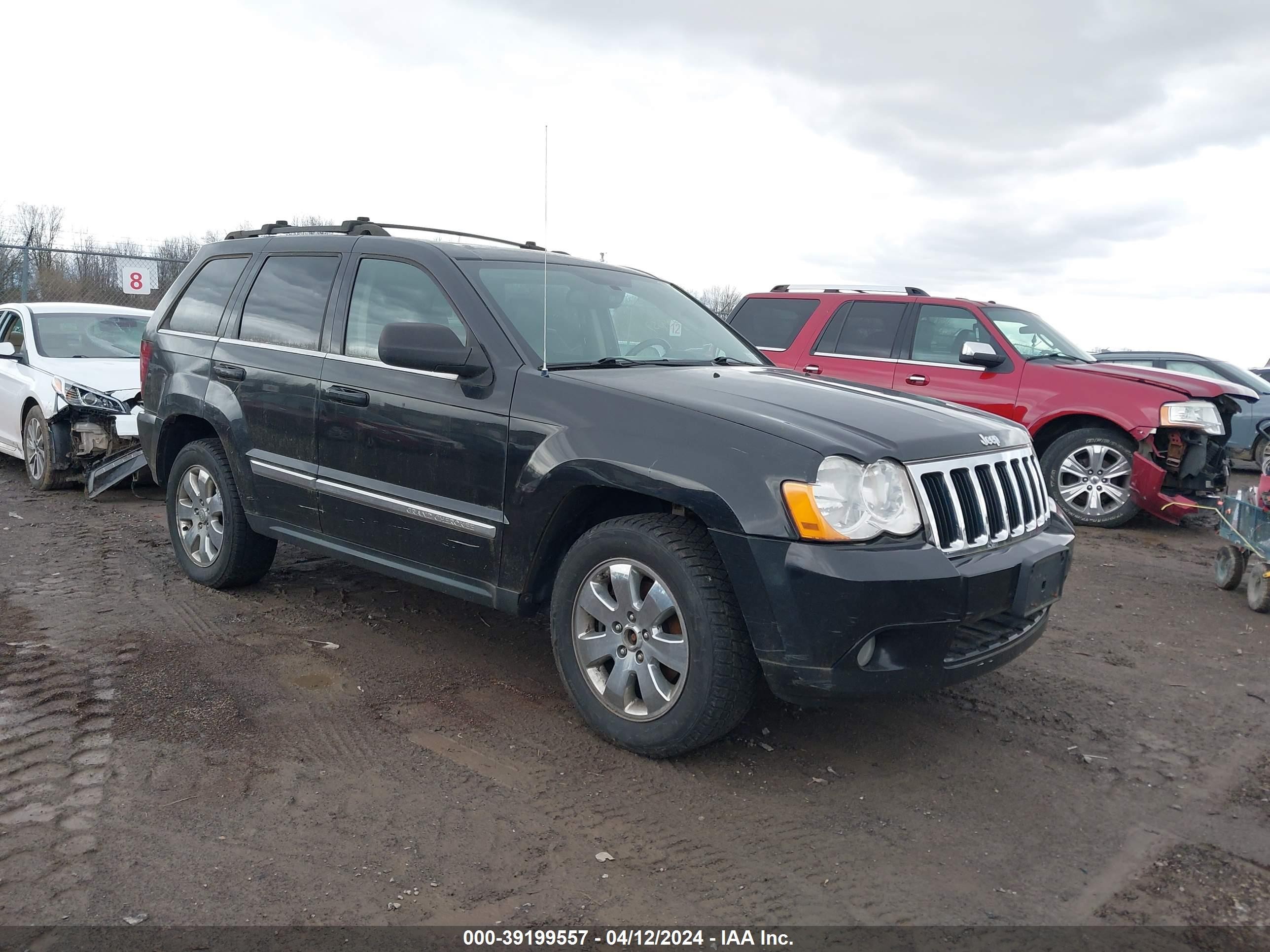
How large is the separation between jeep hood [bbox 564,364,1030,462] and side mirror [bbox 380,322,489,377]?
0.42m

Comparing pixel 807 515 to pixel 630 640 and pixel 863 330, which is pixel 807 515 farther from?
pixel 863 330

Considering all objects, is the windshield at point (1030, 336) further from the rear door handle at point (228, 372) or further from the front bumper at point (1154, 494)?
the rear door handle at point (228, 372)

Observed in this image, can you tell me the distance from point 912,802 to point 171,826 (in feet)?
7.78

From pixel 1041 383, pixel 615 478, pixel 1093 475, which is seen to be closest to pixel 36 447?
pixel 615 478

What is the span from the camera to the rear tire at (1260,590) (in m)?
5.89

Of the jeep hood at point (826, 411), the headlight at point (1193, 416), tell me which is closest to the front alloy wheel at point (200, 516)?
the jeep hood at point (826, 411)

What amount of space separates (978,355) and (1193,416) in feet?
5.67

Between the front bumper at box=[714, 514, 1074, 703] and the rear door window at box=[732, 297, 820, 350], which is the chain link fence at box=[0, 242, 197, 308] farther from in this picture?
the front bumper at box=[714, 514, 1074, 703]

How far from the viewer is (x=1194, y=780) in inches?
142

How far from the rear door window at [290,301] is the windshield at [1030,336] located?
6.32m

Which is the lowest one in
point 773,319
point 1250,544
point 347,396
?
point 1250,544

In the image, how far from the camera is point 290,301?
485 cm

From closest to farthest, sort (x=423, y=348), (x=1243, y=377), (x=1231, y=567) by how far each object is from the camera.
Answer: (x=423, y=348) < (x=1231, y=567) < (x=1243, y=377)

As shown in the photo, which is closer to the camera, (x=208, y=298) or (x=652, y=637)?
(x=652, y=637)
